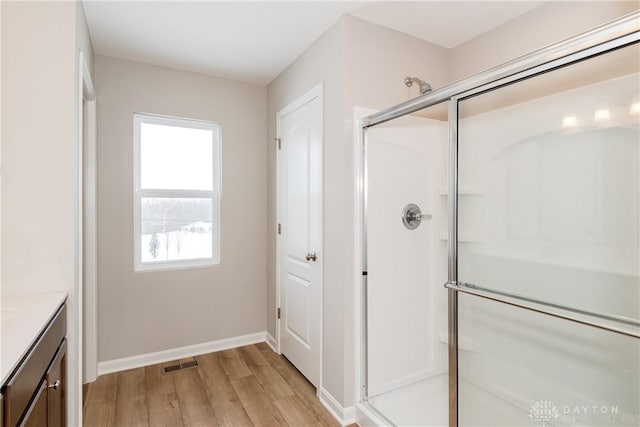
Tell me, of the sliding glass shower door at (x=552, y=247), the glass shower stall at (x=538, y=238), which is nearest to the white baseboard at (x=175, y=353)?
the glass shower stall at (x=538, y=238)

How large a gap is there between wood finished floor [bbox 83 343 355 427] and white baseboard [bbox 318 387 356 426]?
0.03 m

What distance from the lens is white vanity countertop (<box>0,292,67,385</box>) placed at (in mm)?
1003

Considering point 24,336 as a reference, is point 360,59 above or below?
above

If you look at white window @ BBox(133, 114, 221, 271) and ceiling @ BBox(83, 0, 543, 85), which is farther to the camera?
white window @ BBox(133, 114, 221, 271)

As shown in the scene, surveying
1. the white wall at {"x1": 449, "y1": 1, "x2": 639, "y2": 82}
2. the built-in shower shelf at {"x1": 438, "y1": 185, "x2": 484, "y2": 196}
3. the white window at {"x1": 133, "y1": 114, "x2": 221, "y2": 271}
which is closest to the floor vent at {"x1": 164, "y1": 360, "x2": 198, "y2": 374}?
the white window at {"x1": 133, "y1": 114, "x2": 221, "y2": 271}

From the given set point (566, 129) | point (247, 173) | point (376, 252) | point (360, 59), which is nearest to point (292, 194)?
point (247, 173)

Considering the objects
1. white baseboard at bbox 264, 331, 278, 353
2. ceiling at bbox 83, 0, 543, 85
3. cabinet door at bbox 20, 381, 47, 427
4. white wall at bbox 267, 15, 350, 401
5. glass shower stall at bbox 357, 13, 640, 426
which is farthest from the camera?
white baseboard at bbox 264, 331, 278, 353

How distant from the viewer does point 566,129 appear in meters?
1.40

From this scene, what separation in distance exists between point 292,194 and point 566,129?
184 cm

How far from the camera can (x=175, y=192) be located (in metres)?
2.88

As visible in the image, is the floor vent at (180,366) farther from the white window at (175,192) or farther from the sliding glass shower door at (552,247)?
the sliding glass shower door at (552,247)

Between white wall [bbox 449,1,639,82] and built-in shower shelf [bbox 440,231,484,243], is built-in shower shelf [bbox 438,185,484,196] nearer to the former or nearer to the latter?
built-in shower shelf [bbox 440,231,484,243]

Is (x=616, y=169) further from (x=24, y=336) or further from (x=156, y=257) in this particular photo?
(x=156, y=257)

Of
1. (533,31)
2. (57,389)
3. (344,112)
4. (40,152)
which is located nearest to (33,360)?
(57,389)
